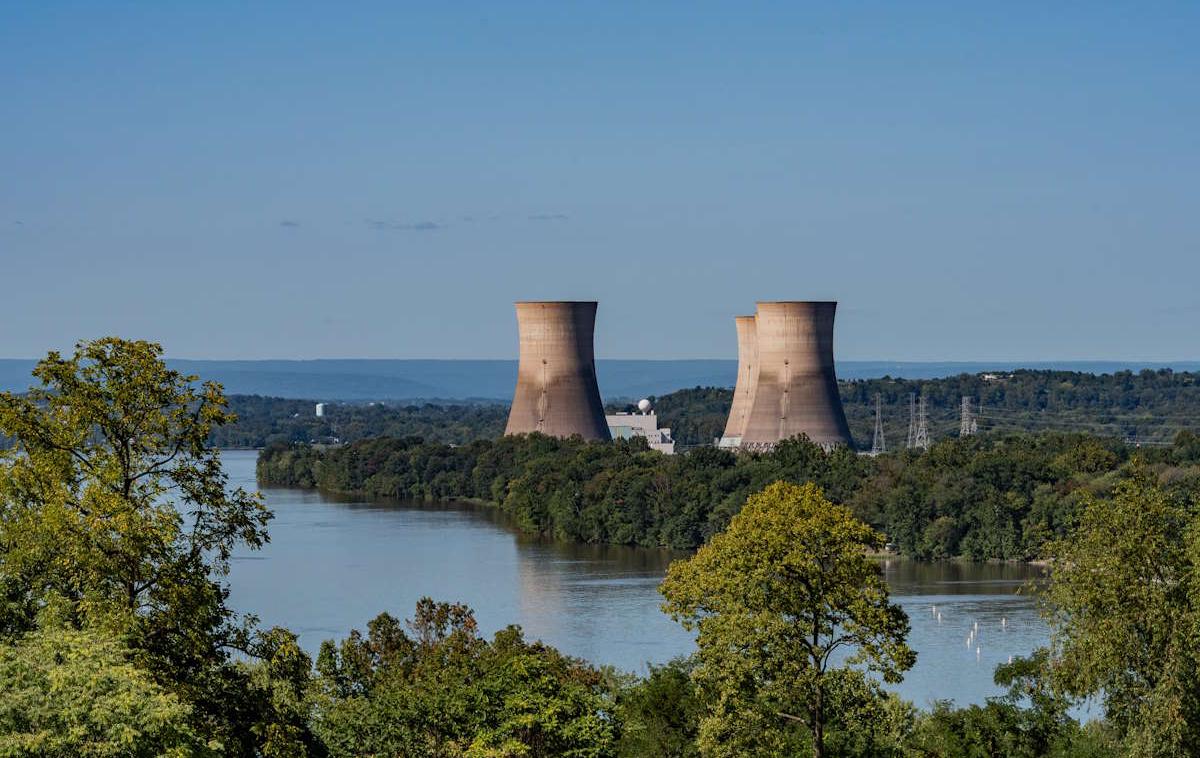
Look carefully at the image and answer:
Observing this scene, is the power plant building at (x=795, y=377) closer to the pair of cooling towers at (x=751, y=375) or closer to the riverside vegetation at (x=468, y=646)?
the pair of cooling towers at (x=751, y=375)

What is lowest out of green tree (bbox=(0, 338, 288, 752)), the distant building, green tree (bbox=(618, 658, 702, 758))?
green tree (bbox=(618, 658, 702, 758))

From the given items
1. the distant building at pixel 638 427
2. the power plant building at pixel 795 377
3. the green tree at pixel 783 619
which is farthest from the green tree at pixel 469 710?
the distant building at pixel 638 427

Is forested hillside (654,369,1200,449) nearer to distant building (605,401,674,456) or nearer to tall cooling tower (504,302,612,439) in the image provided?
distant building (605,401,674,456)

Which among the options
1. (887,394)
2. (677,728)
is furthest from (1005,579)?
(887,394)

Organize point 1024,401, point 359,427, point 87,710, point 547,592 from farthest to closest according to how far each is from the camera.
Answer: point 359,427, point 1024,401, point 547,592, point 87,710

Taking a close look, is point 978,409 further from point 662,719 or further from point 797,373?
point 662,719

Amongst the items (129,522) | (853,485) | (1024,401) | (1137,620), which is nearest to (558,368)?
(853,485)

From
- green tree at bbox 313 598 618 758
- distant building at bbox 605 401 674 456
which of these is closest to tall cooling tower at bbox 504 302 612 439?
distant building at bbox 605 401 674 456
